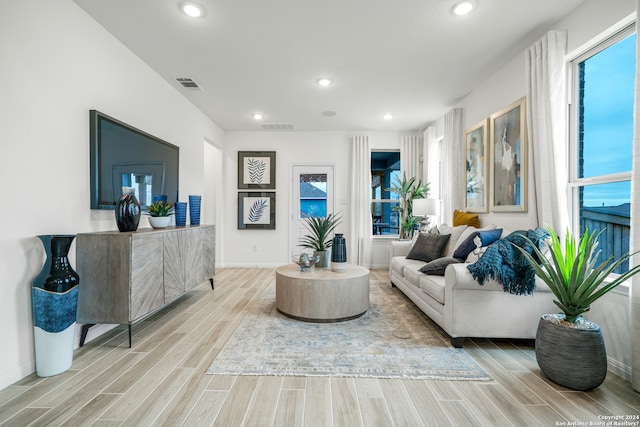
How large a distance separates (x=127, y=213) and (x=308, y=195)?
12.6 feet

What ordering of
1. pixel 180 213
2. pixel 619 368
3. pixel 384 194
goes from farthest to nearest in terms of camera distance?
pixel 384 194, pixel 180 213, pixel 619 368

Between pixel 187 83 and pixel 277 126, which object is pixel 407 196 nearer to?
pixel 277 126

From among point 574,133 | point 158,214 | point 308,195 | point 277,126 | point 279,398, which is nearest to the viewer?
point 279,398

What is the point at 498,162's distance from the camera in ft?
11.3

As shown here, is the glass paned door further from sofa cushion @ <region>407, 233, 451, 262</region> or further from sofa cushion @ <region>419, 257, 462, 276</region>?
sofa cushion @ <region>419, 257, 462, 276</region>

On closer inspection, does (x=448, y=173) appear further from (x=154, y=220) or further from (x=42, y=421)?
(x=42, y=421)

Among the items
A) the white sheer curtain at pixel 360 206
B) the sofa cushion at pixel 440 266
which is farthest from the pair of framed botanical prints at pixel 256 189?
the sofa cushion at pixel 440 266

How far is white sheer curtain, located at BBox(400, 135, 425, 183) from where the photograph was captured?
6004 millimetres

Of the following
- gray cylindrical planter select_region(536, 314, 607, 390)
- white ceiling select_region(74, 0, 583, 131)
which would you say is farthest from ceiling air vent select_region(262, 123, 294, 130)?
gray cylindrical planter select_region(536, 314, 607, 390)

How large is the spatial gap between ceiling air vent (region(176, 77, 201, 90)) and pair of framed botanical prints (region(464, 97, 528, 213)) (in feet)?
11.8

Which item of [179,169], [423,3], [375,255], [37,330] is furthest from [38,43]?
[375,255]

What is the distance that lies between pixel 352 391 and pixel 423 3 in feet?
9.04

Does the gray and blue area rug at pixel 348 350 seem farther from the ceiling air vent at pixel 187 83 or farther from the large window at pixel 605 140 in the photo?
the ceiling air vent at pixel 187 83

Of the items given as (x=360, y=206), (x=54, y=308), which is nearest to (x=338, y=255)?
(x=54, y=308)
